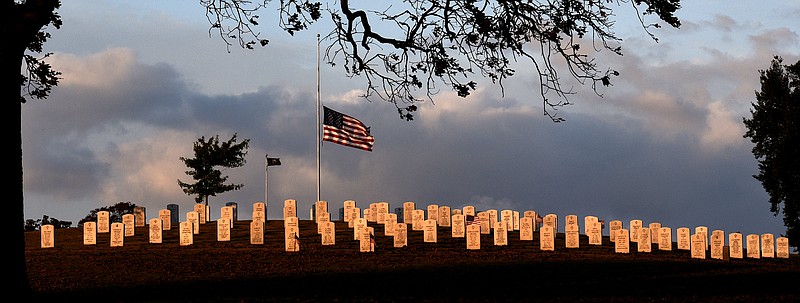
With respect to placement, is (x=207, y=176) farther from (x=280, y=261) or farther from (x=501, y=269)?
(x=501, y=269)

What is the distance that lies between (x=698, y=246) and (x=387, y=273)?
41.4 feet

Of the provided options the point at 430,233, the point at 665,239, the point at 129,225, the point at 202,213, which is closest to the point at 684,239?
the point at 665,239

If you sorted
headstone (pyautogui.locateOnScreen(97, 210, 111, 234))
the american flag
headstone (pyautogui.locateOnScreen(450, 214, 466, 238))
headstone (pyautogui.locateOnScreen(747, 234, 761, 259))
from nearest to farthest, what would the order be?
headstone (pyautogui.locateOnScreen(747, 234, 761, 259)) < headstone (pyautogui.locateOnScreen(450, 214, 466, 238)) < headstone (pyautogui.locateOnScreen(97, 210, 111, 234)) < the american flag

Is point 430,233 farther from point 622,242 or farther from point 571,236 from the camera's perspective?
point 622,242

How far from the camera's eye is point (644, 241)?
3369cm

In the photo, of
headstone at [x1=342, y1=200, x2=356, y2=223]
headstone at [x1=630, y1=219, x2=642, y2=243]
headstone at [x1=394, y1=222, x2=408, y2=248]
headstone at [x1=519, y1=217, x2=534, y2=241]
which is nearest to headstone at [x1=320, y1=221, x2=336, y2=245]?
headstone at [x1=394, y1=222, x2=408, y2=248]

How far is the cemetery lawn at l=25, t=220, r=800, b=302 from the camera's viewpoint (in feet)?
66.4

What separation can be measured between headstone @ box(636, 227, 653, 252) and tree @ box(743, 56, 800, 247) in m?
11.6

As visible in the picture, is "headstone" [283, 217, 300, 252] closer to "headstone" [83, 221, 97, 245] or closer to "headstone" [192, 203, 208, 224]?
"headstone" [83, 221, 97, 245]

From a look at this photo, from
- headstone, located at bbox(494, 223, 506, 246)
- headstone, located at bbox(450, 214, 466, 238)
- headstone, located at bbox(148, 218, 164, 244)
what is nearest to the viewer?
headstone, located at bbox(494, 223, 506, 246)

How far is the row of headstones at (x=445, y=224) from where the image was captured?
106 ft

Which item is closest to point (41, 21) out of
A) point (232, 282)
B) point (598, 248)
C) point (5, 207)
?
point (5, 207)

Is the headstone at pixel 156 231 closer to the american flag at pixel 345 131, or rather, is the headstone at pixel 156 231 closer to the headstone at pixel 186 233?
the headstone at pixel 186 233

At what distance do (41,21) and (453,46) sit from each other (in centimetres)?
742
